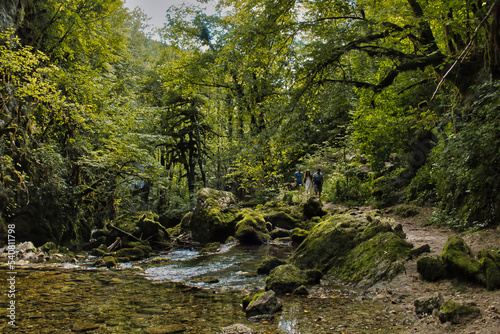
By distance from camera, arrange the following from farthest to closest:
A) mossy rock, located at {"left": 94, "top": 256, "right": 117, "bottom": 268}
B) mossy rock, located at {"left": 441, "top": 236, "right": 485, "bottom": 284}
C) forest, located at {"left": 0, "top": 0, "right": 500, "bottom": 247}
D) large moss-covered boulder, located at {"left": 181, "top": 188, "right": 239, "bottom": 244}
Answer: large moss-covered boulder, located at {"left": 181, "top": 188, "right": 239, "bottom": 244}
mossy rock, located at {"left": 94, "top": 256, "right": 117, "bottom": 268}
forest, located at {"left": 0, "top": 0, "right": 500, "bottom": 247}
mossy rock, located at {"left": 441, "top": 236, "right": 485, "bottom": 284}

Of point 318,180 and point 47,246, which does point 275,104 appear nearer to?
point 318,180

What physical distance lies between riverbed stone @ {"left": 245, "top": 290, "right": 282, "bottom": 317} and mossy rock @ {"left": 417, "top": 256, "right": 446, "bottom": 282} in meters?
2.33

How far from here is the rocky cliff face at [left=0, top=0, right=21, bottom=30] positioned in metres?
11.4

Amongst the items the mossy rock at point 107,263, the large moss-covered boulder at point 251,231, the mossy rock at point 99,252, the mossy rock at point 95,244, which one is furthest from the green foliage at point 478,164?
the mossy rock at point 95,244

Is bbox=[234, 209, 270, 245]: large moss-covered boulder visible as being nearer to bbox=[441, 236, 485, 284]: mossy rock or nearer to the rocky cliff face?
bbox=[441, 236, 485, 284]: mossy rock

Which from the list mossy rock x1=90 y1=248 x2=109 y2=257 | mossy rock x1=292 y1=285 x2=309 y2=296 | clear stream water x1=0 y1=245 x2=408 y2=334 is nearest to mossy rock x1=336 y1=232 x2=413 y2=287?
clear stream water x1=0 y1=245 x2=408 y2=334

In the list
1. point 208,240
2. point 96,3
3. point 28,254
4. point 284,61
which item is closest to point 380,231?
point 284,61

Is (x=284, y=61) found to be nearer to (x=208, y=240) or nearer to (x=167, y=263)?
(x=167, y=263)

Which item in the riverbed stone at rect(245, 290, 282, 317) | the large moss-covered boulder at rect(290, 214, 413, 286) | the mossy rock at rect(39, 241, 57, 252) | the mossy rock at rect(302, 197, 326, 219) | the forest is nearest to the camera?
the riverbed stone at rect(245, 290, 282, 317)

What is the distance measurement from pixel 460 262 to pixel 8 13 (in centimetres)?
1661

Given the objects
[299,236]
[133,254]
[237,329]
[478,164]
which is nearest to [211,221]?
[133,254]

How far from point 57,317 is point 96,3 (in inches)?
627

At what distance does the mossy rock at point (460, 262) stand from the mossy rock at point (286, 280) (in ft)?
8.17

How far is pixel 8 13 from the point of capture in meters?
11.8
